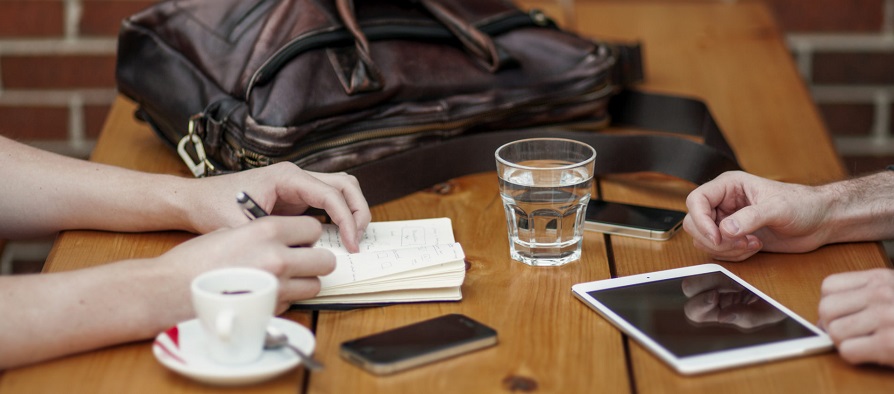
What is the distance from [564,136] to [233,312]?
2.57 feet

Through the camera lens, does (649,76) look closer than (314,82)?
No

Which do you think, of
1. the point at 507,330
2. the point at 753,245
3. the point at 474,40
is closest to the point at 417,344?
the point at 507,330

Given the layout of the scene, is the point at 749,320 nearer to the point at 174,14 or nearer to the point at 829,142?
the point at 829,142

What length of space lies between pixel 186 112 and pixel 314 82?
0.20 meters

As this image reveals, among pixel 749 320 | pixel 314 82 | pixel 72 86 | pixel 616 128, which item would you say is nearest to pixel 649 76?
pixel 616 128

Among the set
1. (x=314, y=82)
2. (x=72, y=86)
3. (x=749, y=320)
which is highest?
(x=314, y=82)

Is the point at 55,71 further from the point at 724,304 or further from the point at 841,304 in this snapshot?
the point at 841,304

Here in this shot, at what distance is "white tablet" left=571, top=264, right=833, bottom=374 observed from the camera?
889 mm

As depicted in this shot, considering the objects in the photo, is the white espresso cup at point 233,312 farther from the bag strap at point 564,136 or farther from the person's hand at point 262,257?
the bag strap at point 564,136

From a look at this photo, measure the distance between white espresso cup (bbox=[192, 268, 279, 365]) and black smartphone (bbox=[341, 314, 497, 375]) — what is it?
9 centimetres

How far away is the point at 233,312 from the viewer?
0.81 metres

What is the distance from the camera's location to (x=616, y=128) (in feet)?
5.33

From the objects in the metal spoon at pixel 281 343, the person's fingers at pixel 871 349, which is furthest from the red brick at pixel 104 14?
the person's fingers at pixel 871 349

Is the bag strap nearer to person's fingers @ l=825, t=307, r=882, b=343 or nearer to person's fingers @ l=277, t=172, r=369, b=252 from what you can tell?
person's fingers @ l=277, t=172, r=369, b=252
